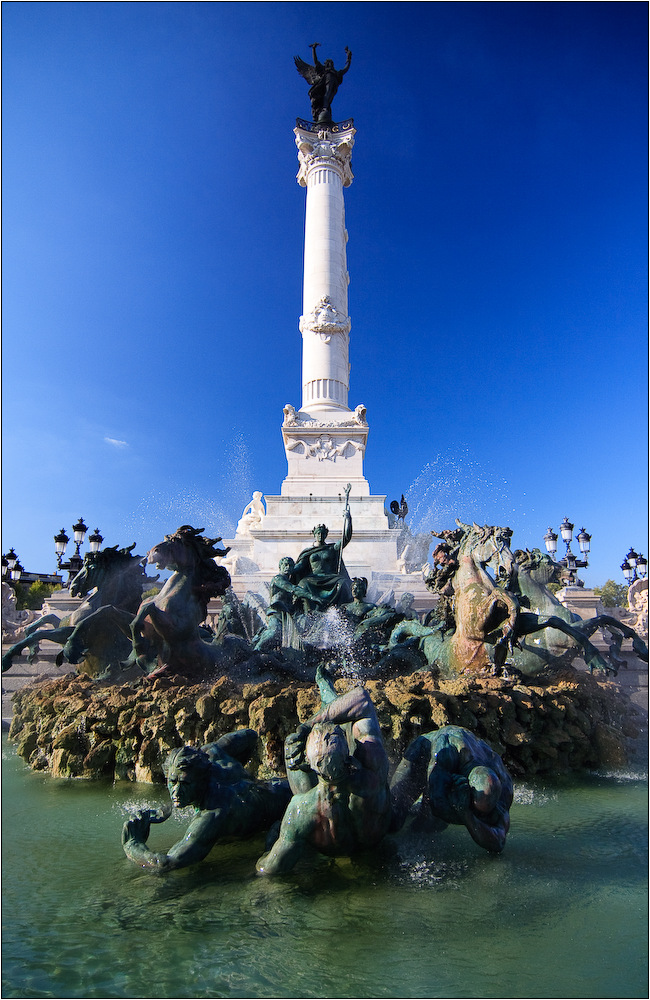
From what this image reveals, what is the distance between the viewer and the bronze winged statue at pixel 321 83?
25.5 meters

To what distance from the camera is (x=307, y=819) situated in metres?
3.01

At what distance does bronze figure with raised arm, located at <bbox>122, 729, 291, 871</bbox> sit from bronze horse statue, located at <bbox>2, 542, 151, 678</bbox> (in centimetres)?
439

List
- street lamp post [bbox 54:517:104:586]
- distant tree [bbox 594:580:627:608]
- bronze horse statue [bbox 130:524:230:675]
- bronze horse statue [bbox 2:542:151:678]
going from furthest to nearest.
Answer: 1. distant tree [bbox 594:580:627:608]
2. street lamp post [bbox 54:517:104:586]
3. bronze horse statue [bbox 2:542:151:678]
4. bronze horse statue [bbox 130:524:230:675]

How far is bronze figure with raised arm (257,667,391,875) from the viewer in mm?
2971

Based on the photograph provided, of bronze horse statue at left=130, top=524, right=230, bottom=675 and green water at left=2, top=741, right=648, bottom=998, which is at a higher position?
bronze horse statue at left=130, top=524, right=230, bottom=675

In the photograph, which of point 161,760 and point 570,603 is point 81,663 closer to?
point 161,760

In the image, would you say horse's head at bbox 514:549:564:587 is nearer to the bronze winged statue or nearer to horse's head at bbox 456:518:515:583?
horse's head at bbox 456:518:515:583

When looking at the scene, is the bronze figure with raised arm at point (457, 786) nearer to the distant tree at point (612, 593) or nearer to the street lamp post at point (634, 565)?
the street lamp post at point (634, 565)

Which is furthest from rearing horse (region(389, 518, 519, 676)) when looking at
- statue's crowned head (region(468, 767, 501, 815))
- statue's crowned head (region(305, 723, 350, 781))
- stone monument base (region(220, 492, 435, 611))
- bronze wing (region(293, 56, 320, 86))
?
bronze wing (region(293, 56, 320, 86))

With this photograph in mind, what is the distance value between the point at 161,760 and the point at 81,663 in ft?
8.68

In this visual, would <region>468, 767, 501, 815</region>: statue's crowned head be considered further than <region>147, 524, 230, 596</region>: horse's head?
No

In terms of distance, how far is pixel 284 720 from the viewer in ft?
17.8

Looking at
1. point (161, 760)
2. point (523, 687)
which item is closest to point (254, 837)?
point (161, 760)

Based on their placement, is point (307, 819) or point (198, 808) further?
point (198, 808)
